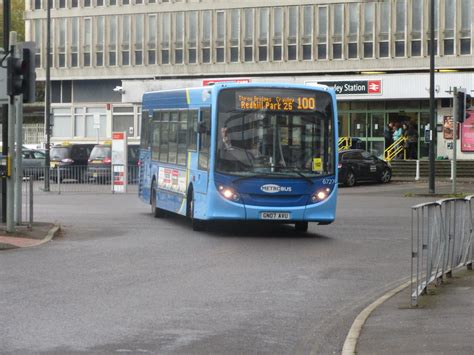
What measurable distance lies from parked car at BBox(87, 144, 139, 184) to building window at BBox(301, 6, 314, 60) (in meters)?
21.7

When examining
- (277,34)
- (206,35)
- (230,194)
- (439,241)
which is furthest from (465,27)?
(439,241)

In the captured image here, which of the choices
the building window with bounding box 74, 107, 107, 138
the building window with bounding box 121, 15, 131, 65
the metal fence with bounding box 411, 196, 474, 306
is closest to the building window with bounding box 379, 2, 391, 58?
the building window with bounding box 121, 15, 131, 65

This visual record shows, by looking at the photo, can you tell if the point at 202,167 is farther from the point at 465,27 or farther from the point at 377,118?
the point at 465,27

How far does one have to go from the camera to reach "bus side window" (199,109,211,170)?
68.2 ft

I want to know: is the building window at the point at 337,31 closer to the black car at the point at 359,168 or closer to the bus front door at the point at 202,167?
the black car at the point at 359,168

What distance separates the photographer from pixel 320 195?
20734 millimetres

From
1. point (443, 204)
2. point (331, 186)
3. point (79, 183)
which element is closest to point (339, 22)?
point (79, 183)

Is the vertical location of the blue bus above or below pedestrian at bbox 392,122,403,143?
below

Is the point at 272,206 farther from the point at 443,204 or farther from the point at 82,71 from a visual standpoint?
the point at 82,71

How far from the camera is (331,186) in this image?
820 inches

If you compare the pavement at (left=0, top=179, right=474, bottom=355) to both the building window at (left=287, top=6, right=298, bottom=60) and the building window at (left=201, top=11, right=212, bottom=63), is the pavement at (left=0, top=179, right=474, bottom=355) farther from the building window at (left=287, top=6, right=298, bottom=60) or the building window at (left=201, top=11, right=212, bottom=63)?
the building window at (left=201, top=11, right=212, bottom=63)

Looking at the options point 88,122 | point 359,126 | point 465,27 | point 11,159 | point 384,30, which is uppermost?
point 384,30

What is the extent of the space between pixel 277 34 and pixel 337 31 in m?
4.13

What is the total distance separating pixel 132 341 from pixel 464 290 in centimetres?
474
